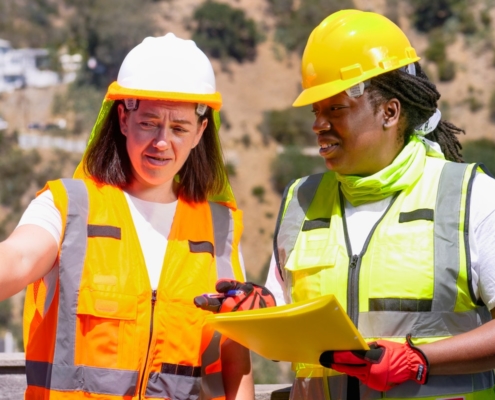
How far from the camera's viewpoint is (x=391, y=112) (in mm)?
3162

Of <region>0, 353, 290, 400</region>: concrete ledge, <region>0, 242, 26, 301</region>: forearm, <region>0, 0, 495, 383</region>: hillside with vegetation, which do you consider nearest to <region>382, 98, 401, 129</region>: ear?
<region>0, 242, 26, 301</region>: forearm

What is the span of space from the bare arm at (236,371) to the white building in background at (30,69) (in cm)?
3706

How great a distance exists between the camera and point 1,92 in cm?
3850

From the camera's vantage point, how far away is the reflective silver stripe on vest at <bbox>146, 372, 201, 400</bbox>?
316cm

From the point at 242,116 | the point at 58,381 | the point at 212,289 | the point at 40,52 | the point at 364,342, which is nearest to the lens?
the point at 364,342

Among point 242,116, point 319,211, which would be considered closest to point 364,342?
point 319,211

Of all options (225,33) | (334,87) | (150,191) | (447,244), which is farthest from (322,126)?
(225,33)

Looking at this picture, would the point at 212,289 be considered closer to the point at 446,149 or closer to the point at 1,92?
the point at 446,149

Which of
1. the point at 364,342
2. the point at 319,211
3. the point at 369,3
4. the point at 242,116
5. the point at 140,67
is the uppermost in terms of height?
the point at 369,3

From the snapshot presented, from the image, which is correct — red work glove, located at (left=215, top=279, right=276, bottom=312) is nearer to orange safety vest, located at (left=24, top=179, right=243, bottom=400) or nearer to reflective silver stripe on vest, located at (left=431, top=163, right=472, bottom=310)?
orange safety vest, located at (left=24, top=179, right=243, bottom=400)

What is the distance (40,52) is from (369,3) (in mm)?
15121

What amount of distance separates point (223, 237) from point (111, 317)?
0.57 m

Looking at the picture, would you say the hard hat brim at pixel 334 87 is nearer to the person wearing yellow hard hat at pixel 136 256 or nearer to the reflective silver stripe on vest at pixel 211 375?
the person wearing yellow hard hat at pixel 136 256

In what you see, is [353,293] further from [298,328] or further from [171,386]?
[171,386]
